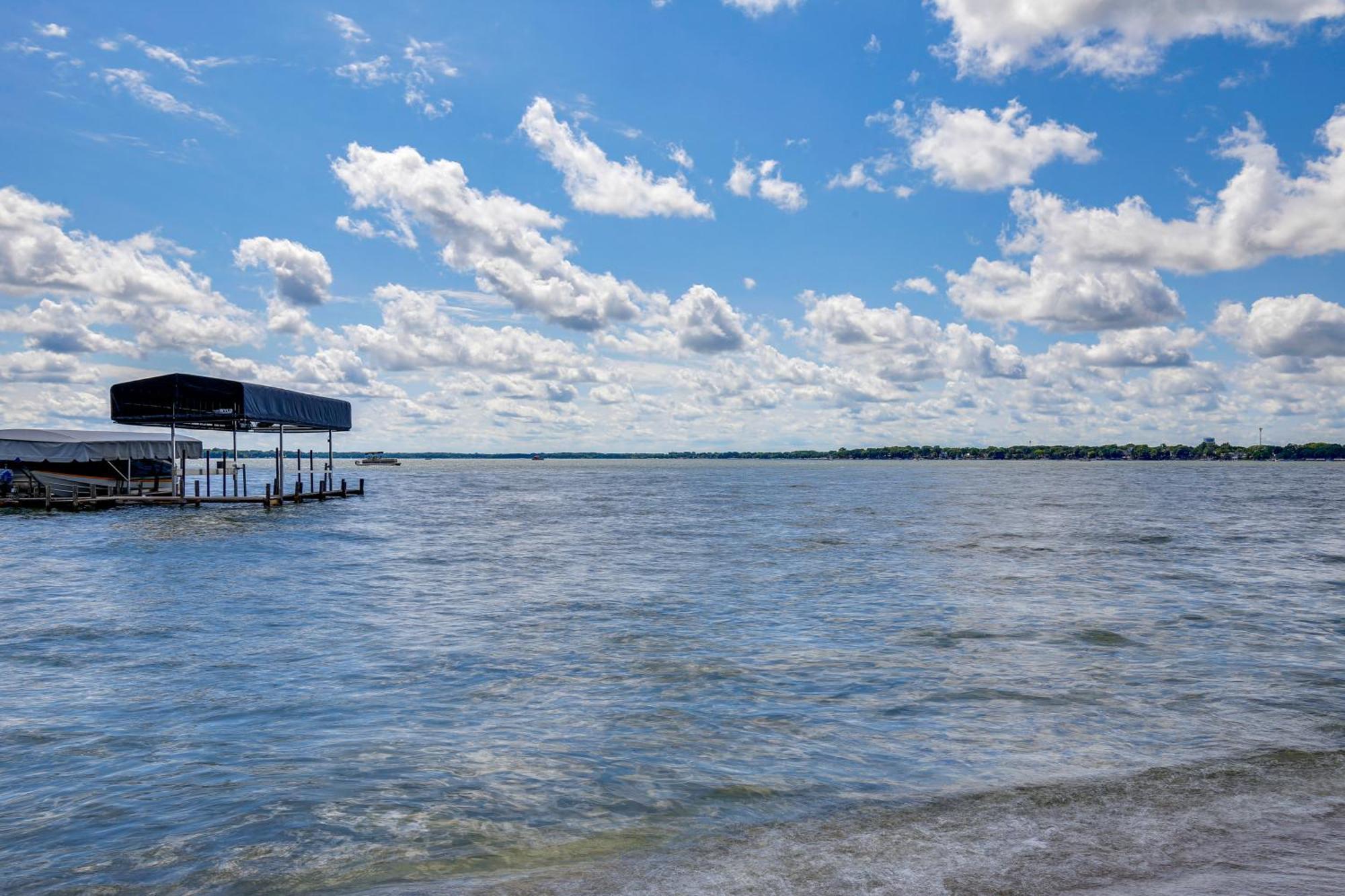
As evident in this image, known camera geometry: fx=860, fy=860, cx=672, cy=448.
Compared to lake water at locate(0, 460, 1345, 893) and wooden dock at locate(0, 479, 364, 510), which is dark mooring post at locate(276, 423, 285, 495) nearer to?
wooden dock at locate(0, 479, 364, 510)

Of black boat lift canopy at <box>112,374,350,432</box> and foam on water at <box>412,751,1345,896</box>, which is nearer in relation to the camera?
foam on water at <box>412,751,1345,896</box>

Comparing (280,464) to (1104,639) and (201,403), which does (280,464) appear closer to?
(201,403)

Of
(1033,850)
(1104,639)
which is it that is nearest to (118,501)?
(1104,639)

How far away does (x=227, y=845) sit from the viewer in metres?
7.55

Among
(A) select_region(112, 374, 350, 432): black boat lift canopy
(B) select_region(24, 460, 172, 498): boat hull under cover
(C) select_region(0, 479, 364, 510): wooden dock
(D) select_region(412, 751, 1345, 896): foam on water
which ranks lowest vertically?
(C) select_region(0, 479, 364, 510): wooden dock

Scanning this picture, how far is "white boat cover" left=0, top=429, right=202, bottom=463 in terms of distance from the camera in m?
50.7

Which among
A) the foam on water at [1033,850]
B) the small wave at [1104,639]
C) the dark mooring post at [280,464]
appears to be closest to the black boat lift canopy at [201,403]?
the dark mooring post at [280,464]

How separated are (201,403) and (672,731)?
49860mm

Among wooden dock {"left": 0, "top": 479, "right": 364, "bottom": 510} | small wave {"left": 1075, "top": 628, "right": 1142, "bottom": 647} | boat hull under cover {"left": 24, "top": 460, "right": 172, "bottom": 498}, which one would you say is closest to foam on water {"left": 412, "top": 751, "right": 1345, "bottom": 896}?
small wave {"left": 1075, "top": 628, "right": 1142, "bottom": 647}

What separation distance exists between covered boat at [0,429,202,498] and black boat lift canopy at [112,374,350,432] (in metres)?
2.05

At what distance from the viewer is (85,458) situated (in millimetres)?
52906

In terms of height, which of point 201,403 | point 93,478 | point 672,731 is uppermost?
point 201,403

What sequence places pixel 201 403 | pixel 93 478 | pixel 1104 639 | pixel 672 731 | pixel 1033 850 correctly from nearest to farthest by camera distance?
pixel 1033 850 → pixel 672 731 → pixel 1104 639 → pixel 201 403 → pixel 93 478

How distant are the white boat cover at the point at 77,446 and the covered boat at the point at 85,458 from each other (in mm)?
35
